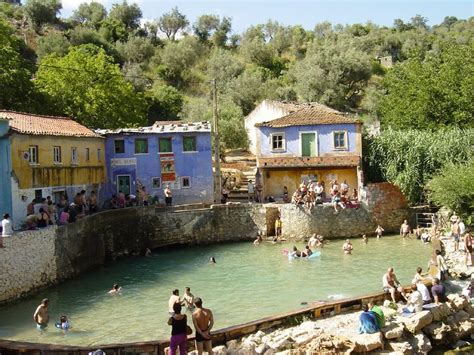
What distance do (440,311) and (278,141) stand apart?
793 inches

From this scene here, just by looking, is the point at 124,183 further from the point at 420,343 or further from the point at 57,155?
the point at 420,343

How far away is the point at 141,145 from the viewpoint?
→ 3681 cm

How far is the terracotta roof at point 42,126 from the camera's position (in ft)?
88.9

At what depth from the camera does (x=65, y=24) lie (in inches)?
3836

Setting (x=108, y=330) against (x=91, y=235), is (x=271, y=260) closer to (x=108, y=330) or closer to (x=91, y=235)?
(x=91, y=235)

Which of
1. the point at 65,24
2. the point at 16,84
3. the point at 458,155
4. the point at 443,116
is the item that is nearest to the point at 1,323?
the point at 16,84

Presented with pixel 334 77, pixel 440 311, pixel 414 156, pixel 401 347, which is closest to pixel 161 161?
pixel 414 156

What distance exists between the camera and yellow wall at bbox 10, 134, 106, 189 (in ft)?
85.7

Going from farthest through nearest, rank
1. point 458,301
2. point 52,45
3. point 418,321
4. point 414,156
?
point 52,45 < point 414,156 < point 458,301 < point 418,321

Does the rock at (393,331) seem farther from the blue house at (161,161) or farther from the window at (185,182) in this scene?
the window at (185,182)

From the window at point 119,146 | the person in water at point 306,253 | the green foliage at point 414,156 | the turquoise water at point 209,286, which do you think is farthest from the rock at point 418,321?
the window at point 119,146

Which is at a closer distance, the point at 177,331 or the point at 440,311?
the point at 177,331

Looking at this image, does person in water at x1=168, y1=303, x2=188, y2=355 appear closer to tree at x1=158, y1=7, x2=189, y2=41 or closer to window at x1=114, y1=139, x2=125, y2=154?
window at x1=114, y1=139, x2=125, y2=154

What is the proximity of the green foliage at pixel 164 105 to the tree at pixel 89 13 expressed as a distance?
36939 mm
